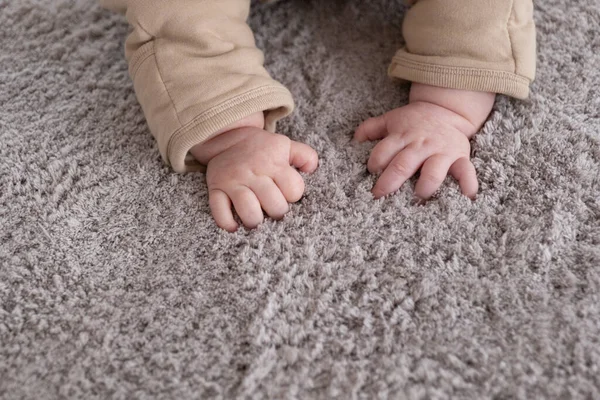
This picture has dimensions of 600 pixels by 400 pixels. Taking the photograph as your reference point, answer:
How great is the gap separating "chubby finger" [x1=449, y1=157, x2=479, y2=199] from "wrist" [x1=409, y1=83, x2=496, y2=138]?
6cm

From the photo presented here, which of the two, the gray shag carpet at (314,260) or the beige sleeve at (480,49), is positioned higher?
the beige sleeve at (480,49)

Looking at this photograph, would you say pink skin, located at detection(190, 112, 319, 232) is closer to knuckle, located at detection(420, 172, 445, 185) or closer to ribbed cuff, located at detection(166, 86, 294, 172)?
ribbed cuff, located at detection(166, 86, 294, 172)

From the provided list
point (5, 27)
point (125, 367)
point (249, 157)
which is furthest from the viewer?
point (5, 27)

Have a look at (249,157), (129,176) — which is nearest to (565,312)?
(249,157)

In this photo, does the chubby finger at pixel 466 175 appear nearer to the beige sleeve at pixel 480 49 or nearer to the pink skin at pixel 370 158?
the pink skin at pixel 370 158

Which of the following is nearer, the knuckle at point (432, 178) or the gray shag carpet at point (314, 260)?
the gray shag carpet at point (314, 260)

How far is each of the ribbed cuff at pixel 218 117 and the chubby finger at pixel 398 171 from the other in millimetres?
159

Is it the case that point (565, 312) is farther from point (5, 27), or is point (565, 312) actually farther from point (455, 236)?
point (5, 27)

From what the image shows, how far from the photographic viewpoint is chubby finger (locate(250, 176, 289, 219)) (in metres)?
0.73

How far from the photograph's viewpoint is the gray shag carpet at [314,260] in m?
0.61

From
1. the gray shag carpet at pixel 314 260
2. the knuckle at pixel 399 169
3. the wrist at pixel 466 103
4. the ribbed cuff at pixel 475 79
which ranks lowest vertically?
the gray shag carpet at pixel 314 260

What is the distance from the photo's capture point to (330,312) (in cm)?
65

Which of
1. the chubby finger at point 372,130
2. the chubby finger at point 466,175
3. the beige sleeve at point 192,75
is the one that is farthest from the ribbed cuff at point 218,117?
the chubby finger at point 466,175

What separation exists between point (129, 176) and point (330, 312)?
328 millimetres
